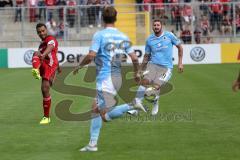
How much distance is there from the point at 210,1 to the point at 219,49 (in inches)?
200

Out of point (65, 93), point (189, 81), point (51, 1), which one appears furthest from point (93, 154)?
point (51, 1)

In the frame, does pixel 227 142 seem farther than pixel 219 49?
No

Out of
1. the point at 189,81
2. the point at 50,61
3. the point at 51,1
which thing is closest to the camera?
the point at 50,61

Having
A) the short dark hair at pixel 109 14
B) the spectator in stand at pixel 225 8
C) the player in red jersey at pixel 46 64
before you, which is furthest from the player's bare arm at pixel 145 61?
the spectator in stand at pixel 225 8

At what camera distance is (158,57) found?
1527cm

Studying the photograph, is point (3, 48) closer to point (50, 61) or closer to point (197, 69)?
point (197, 69)

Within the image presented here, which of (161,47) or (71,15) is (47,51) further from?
(71,15)

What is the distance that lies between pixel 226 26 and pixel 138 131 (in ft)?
81.9

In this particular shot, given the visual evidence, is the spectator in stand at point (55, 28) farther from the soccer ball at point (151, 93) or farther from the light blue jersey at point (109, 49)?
the light blue jersey at point (109, 49)

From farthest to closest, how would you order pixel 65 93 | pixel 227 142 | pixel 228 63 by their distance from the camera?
pixel 228 63
pixel 65 93
pixel 227 142

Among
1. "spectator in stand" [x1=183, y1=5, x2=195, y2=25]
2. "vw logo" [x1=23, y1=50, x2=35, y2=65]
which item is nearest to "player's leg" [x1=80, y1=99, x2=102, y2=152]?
"vw logo" [x1=23, y1=50, x2=35, y2=65]

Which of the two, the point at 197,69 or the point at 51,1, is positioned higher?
the point at 51,1

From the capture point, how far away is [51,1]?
38.4 meters

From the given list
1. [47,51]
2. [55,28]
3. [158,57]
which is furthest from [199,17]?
[47,51]
